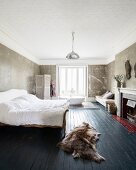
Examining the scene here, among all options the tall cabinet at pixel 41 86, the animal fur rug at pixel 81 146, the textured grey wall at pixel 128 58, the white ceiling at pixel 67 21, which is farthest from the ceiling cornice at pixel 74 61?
the animal fur rug at pixel 81 146

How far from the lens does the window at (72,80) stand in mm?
10133

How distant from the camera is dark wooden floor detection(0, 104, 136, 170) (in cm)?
231

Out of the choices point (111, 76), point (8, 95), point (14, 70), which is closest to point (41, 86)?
point (14, 70)

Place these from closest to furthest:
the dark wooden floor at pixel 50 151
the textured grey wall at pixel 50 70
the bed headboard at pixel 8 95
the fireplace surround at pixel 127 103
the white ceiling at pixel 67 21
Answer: the dark wooden floor at pixel 50 151 → the white ceiling at pixel 67 21 → the bed headboard at pixel 8 95 → the fireplace surround at pixel 127 103 → the textured grey wall at pixel 50 70

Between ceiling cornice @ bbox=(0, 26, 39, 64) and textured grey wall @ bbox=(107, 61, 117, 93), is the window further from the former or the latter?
ceiling cornice @ bbox=(0, 26, 39, 64)

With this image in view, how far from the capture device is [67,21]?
3.88m

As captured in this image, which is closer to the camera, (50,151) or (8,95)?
(50,151)

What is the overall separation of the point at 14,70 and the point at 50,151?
386cm

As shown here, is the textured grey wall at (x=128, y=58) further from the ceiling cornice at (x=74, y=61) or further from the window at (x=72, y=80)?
the window at (x=72, y=80)

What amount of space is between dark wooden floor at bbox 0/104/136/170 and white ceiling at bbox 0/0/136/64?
A: 9.27ft

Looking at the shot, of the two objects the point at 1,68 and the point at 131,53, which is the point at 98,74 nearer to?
the point at 131,53

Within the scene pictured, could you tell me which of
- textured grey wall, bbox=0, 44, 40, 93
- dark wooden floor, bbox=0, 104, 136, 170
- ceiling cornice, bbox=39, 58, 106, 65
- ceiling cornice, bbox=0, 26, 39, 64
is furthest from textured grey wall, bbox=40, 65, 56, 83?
dark wooden floor, bbox=0, 104, 136, 170

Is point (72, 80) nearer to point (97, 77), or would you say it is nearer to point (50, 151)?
point (97, 77)

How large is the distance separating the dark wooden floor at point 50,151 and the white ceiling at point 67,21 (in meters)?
2.83
